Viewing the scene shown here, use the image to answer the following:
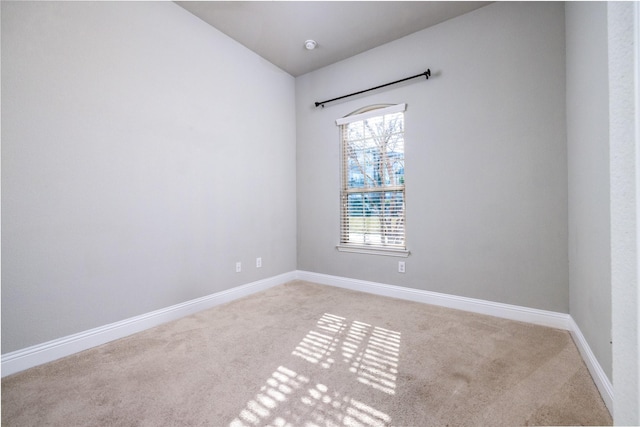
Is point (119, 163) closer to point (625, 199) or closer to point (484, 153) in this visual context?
point (625, 199)

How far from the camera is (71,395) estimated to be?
5.06 ft

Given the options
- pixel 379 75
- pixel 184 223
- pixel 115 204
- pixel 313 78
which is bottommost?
pixel 184 223

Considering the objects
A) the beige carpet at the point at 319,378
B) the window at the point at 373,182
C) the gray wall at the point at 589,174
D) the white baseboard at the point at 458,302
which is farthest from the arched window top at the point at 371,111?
the beige carpet at the point at 319,378

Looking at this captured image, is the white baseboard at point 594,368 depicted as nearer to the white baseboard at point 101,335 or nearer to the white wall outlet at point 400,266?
the white wall outlet at point 400,266

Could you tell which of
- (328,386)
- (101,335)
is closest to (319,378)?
(328,386)

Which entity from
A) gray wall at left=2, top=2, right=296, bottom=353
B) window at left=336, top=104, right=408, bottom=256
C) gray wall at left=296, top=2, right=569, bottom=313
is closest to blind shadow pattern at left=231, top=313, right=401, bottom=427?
gray wall at left=296, top=2, right=569, bottom=313

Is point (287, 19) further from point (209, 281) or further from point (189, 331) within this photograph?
point (189, 331)

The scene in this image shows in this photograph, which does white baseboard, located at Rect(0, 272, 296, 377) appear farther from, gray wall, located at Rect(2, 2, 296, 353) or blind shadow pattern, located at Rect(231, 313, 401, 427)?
blind shadow pattern, located at Rect(231, 313, 401, 427)

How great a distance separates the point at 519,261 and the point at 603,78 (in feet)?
5.16

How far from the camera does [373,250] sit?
3.35m

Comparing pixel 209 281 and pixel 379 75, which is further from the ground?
pixel 379 75

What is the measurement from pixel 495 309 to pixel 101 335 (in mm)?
3296

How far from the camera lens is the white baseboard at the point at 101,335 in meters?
1.77

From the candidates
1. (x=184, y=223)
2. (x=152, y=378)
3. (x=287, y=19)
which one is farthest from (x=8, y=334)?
(x=287, y=19)
